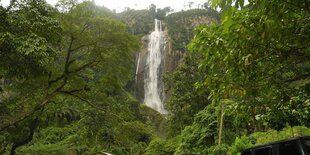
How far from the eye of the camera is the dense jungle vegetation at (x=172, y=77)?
4.06 m

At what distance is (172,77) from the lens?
1038 inches

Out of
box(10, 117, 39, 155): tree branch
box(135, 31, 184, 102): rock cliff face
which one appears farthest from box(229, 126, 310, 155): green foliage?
box(135, 31, 184, 102): rock cliff face

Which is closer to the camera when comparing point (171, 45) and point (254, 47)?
point (254, 47)

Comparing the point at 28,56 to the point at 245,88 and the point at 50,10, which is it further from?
the point at 245,88

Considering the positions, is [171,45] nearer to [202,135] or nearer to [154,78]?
[154,78]

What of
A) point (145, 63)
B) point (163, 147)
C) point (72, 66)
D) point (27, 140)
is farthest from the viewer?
point (145, 63)

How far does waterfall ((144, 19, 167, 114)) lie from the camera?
5391 cm

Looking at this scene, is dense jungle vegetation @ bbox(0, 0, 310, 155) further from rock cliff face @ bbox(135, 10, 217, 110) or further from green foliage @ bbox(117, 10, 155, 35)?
green foliage @ bbox(117, 10, 155, 35)

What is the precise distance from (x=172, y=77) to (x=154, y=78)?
95.4ft

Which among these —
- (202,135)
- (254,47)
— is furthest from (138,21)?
(254,47)

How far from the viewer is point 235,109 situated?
5.57 metres

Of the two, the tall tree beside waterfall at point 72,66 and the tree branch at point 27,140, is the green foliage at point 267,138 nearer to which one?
the tall tree beside waterfall at point 72,66

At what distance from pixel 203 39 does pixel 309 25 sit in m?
1.46

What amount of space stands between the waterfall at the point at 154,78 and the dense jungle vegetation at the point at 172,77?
90.3ft
